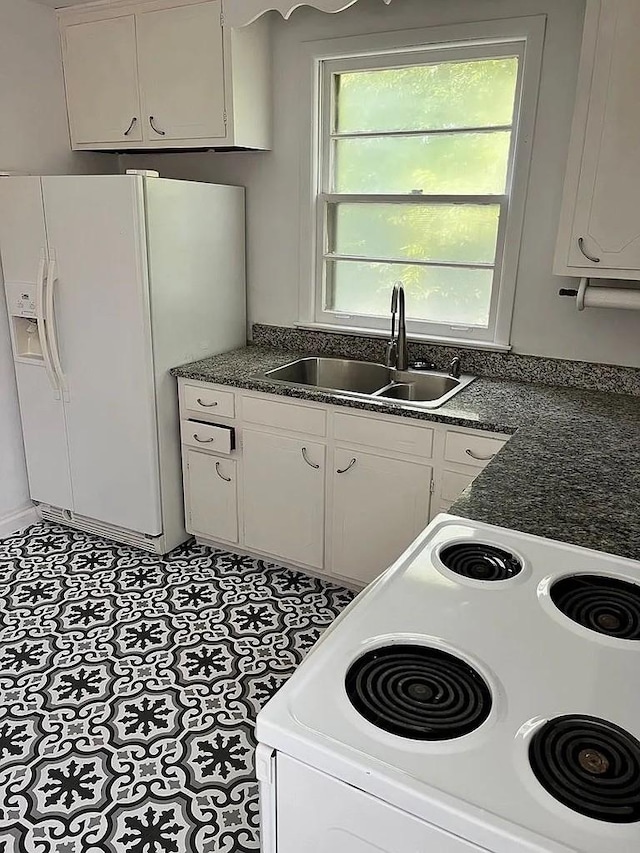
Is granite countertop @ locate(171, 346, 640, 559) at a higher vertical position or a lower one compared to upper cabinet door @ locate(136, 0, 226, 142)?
lower

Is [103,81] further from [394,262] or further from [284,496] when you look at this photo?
[284,496]

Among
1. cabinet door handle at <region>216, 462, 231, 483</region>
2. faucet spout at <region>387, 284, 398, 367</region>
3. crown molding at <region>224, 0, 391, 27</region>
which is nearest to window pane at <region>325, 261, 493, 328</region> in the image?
faucet spout at <region>387, 284, 398, 367</region>

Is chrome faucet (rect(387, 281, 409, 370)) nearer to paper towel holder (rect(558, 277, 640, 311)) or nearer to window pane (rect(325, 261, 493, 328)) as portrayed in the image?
window pane (rect(325, 261, 493, 328))

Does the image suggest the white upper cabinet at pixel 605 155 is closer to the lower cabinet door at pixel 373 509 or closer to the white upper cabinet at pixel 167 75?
the lower cabinet door at pixel 373 509

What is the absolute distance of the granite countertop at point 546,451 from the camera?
58.6 inches

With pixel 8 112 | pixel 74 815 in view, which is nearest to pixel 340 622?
Answer: pixel 74 815

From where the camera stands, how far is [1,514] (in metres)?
3.36

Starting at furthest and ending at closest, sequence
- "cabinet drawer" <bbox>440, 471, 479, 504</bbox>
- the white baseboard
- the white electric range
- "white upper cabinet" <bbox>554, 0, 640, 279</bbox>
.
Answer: the white baseboard
"cabinet drawer" <bbox>440, 471, 479, 504</bbox>
"white upper cabinet" <bbox>554, 0, 640, 279</bbox>
the white electric range

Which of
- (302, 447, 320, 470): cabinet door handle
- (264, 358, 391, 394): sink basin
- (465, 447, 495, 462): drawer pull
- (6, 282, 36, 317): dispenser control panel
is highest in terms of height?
(6, 282, 36, 317): dispenser control panel

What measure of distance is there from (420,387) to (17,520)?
210 cm

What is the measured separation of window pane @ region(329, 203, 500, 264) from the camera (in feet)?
9.33

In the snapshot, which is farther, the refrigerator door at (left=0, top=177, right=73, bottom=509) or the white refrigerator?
the refrigerator door at (left=0, top=177, right=73, bottom=509)

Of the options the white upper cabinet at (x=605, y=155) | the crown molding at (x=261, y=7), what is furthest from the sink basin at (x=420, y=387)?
the crown molding at (x=261, y=7)

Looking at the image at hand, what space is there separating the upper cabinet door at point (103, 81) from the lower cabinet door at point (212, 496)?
150 cm
